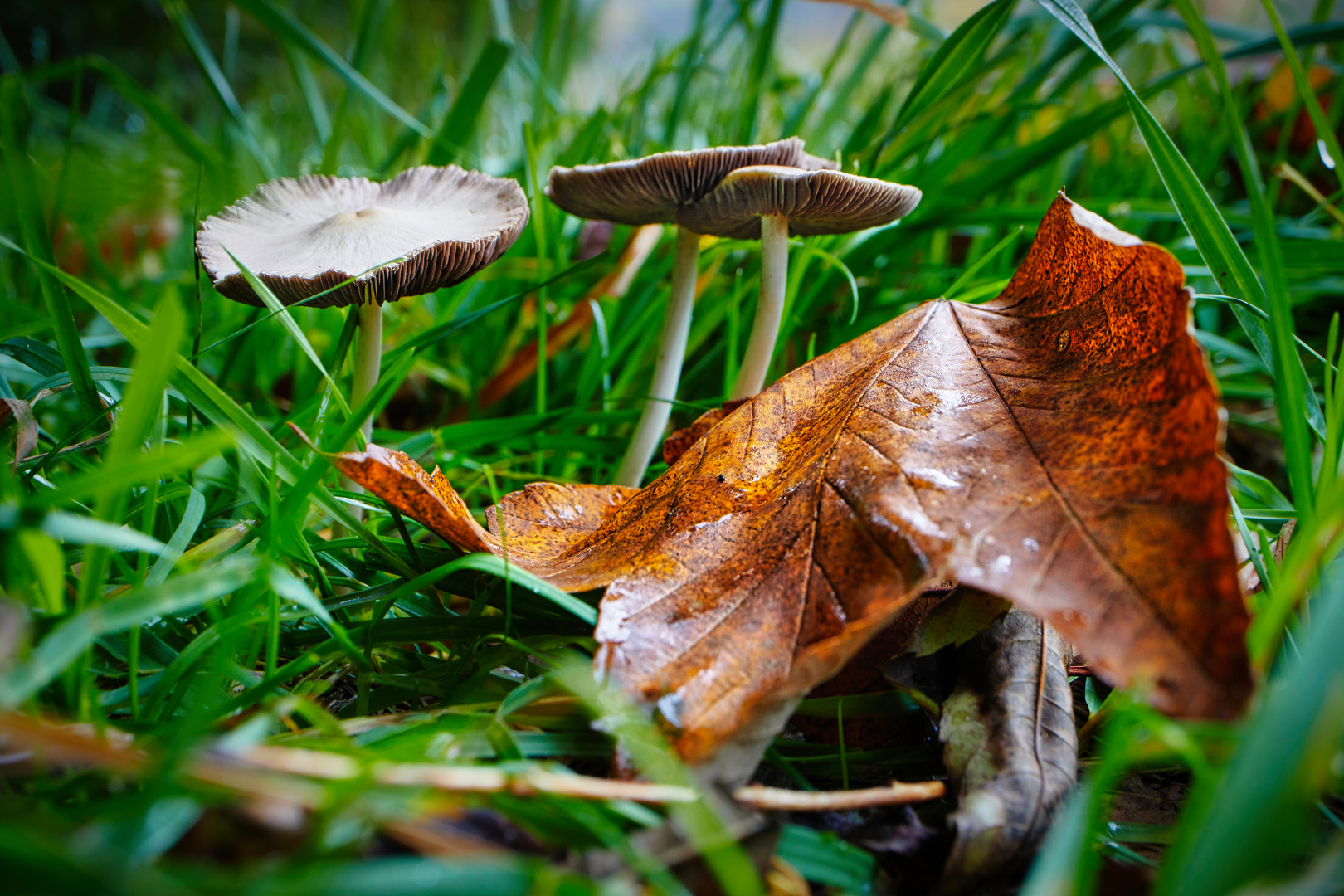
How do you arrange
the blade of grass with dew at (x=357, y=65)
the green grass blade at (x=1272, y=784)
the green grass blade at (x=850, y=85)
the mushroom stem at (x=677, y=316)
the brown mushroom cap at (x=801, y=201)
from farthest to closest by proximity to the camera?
the green grass blade at (x=850, y=85)
the blade of grass with dew at (x=357, y=65)
the mushroom stem at (x=677, y=316)
the brown mushroom cap at (x=801, y=201)
the green grass blade at (x=1272, y=784)

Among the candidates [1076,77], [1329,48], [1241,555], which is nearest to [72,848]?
[1241,555]

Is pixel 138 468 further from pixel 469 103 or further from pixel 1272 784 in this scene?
pixel 469 103

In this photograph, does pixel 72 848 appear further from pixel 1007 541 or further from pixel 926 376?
pixel 926 376

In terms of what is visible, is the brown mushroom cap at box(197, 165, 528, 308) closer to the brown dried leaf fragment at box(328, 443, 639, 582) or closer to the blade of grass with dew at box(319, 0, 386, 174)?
the brown dried leaf fragment at box(328, 443, 639, 582)

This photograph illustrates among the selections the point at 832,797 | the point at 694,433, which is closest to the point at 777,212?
the point at 694,433

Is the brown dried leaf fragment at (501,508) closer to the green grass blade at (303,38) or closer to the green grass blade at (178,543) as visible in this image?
the green grass blade at (178,543)

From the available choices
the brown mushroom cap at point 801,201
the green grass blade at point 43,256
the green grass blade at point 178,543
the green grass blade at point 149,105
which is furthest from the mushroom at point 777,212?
the green grass blade at point 149,105
